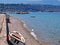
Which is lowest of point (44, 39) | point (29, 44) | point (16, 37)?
point (44, 39)

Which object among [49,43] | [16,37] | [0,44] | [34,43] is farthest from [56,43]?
[0,44]

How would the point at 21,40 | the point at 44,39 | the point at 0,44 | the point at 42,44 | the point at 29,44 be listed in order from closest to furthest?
the point at 0,44 → the point at 21,40 → the point at 29,44 → the point at 42,44 → the point at 44,39

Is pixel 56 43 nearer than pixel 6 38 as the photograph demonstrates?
No

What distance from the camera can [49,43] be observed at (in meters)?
34.6

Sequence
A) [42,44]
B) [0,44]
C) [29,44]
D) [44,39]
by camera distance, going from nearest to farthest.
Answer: [0,44]
[29,44]
[42,44]
[44,39]

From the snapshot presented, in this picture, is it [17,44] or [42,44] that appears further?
[42,44]

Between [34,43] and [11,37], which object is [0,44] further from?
[34,43]

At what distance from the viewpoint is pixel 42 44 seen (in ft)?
112

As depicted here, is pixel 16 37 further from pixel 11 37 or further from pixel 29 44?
pixel 29 44

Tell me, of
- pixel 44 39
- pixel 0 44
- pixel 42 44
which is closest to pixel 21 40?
pixel 0 44

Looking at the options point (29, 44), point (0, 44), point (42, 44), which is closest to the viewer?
point (0, 44)

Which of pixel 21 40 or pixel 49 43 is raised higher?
pixel 21 40

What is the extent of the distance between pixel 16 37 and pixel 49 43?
9.10 m

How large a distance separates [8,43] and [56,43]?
11.0 meters
